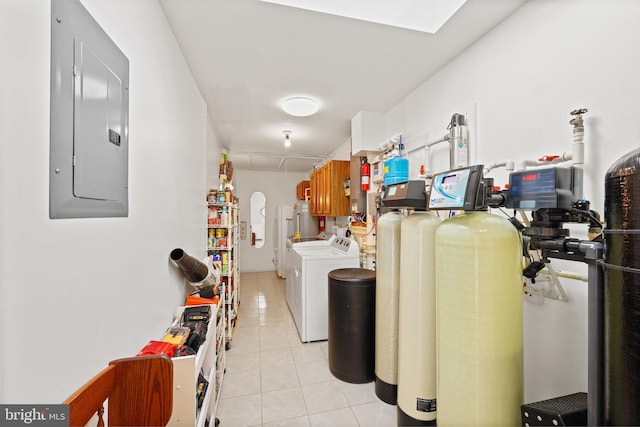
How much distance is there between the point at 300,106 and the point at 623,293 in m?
2.81

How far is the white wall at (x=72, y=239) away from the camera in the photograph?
0.60 m

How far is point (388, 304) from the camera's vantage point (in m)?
1.97

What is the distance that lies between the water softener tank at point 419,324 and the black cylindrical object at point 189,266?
144cm

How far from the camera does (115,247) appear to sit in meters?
1.02

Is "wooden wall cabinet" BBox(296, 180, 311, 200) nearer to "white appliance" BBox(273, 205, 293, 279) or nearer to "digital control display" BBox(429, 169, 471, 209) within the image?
"white appliance" BBox(273, 205, 293, 279)

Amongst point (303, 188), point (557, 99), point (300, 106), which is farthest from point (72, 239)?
point (303, 188)

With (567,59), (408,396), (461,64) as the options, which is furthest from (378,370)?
(461,64)

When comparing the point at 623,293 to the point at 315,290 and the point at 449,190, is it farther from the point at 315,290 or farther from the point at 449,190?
the point at 315,290

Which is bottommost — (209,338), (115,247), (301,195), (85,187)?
(209,338)

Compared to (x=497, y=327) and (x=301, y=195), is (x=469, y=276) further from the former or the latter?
(x=301, y=195)

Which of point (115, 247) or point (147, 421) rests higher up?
point (115, 247)

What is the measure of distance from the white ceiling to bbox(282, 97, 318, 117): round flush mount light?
0.08 m

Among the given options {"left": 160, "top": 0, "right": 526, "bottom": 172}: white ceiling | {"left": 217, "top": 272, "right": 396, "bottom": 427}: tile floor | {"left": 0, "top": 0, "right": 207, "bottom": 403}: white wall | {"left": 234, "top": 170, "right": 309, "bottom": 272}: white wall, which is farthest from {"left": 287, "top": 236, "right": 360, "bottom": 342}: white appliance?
{"left": 234, "top": 170, "right": 309, "bottom": 272}: white wall

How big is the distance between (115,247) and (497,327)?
1626mm
